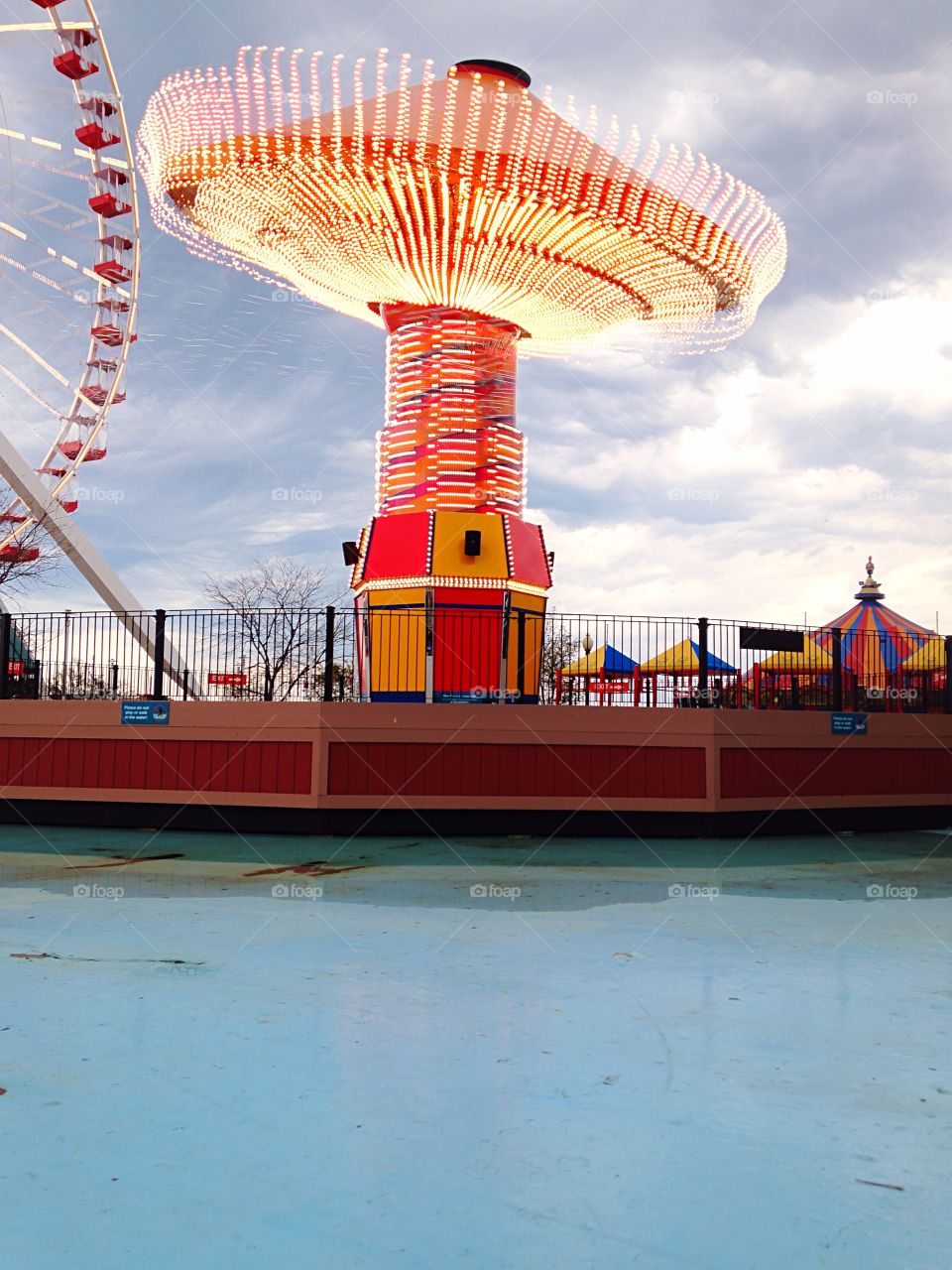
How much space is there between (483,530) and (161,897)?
1464 cm

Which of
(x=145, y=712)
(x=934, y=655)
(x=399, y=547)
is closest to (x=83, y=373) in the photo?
(x=399, y=547)

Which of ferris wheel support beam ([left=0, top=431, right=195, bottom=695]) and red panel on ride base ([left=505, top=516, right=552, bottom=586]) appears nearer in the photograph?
ferris wheel support beam ([left=0, top=431, right=195, bottom=695])

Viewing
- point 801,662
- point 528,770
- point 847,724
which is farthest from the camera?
point 801,662

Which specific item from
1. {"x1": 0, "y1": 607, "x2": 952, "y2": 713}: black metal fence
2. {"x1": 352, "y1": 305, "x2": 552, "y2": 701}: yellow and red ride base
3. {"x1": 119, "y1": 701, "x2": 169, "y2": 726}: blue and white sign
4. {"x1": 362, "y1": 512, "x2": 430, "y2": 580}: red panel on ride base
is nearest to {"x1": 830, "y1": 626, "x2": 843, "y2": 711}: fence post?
{"x1": 0, "y1": 607, "x2": 952, "y2": 713}: black metal fence

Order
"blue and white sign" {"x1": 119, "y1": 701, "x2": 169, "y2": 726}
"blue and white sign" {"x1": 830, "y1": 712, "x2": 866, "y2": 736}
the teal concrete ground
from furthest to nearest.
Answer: "blue and white sign" {"x1": 830, "y1": 712, "x2": 866, "y2": 736}
"blue and white sign" {"x1": 119, "y1": 701, "x2": 169, "y2": 726}
the teal concrete ground

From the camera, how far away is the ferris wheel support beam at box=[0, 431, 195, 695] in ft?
53.9

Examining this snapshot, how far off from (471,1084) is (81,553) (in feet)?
→ 151

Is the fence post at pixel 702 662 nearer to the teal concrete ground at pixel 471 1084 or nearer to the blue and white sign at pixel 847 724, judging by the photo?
the blue and white sign at pixel 847 724

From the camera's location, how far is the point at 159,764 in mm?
14727

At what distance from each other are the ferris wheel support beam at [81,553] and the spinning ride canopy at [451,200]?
32.0 feet

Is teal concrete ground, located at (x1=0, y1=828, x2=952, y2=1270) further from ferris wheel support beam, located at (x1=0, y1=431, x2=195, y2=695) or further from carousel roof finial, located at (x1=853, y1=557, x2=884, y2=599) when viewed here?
carousel roof finial, located at (x1=853, y1=557, x2=884, y2=599)

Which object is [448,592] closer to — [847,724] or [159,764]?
[159,764]

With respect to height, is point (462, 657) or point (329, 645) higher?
point (462, 657)

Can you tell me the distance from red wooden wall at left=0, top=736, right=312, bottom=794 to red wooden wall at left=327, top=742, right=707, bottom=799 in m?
0.96
